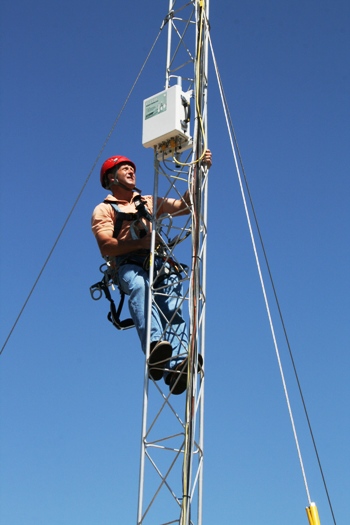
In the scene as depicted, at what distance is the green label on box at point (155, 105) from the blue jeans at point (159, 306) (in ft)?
4.33

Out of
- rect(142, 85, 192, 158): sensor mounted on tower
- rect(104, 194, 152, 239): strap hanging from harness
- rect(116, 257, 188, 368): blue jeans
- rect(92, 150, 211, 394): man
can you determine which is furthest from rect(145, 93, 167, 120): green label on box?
rect(116, 257, 188, 368): blue jeans

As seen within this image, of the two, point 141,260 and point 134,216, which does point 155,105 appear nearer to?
point 134,216

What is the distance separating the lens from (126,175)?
8.78 meters

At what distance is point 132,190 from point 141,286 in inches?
39.4

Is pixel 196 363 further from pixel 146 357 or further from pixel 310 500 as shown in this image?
pixel 310 500

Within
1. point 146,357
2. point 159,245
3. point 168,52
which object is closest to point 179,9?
point 168,52

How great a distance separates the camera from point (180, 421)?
793 cm

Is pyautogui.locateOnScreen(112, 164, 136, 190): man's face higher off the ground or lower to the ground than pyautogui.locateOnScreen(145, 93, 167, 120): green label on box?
lower

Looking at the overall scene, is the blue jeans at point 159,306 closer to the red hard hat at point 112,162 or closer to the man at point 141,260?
the man at point 141,260

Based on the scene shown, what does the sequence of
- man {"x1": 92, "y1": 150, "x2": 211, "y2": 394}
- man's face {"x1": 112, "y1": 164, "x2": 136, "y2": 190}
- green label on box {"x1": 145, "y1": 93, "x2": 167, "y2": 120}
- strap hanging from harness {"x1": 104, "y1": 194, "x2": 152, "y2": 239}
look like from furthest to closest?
man's face {"x1": 112, "y1": 164, "x2": 136, "y2": 190}
green label on box {"x1": 145, "y1": 93, "x2": 167, "y2": 120}
strap hanging from harness {"x1": 104, "y1": 194, "x2": 152, "y2": 239}
man {"x1": 92, "y1": 150, "x2": 211, "y2": 394}

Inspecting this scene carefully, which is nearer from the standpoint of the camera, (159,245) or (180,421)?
(180,421)

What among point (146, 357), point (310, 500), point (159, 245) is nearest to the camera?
point (310, 500)

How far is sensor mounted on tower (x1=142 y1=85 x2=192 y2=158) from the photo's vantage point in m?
8.50

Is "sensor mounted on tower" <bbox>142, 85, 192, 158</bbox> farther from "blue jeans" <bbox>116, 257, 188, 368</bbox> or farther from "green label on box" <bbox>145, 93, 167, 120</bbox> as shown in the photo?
"blue jeans" <bbox>116, 257, 188, 368</bbox>
